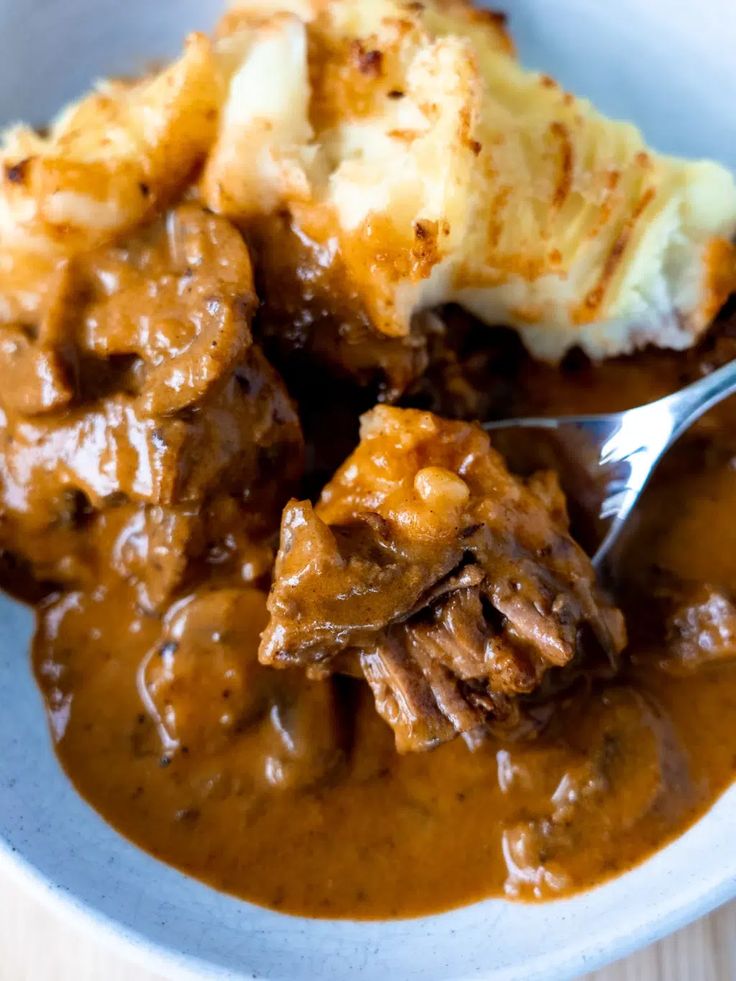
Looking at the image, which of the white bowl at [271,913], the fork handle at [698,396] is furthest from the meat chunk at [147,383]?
the fork handle at [698,396]

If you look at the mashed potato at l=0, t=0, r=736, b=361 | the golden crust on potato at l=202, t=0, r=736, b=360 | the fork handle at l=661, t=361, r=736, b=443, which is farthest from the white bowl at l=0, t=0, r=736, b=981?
the golden crust on potato at l=202, t=0, r=736, b=360

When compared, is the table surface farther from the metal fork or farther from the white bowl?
the metal fork

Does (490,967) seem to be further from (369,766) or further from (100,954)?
(100,954)

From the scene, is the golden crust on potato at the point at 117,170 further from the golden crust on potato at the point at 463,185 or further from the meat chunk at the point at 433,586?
the meat chunk at the point at 433,586

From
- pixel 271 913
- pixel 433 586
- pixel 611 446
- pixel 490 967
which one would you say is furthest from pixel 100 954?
pixel 611 446

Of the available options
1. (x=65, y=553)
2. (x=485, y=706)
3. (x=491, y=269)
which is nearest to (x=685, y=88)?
(x=491, y=269)

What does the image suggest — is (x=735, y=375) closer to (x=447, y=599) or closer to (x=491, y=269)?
(x=491, y=269)
